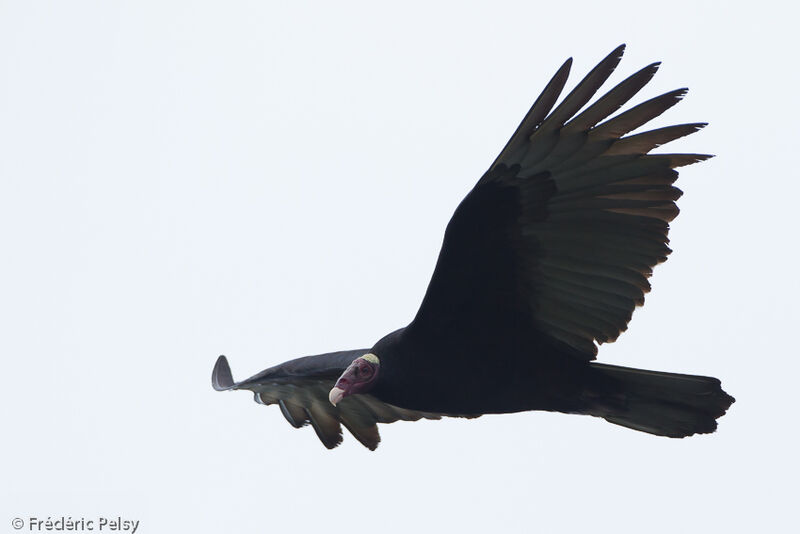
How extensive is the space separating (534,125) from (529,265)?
2.33 feet

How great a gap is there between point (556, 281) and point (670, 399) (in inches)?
33.8

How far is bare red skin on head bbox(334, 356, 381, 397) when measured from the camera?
6.16 meters

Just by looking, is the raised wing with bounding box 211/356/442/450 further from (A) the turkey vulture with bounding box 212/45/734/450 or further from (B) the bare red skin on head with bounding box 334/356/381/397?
(A) the turkey vulture with bounding box 212/45/734/450

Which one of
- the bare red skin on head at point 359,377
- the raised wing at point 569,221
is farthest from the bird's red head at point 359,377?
the raised wing at point 569,221

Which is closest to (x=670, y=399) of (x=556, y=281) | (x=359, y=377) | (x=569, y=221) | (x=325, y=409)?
(x=556, y=281)

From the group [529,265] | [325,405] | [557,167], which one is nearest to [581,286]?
[529,265]

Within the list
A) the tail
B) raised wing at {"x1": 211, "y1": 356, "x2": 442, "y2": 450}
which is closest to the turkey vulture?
the tail

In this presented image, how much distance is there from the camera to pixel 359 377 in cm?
620

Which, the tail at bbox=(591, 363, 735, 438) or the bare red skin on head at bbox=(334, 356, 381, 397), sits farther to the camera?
the bare red skin on head at bbox=(334, 356, 381, 397)

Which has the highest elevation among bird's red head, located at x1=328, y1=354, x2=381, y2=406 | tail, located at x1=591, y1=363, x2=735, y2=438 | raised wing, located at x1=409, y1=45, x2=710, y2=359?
raised wing, located at x1=409, y1=45, x2=710, y2=359

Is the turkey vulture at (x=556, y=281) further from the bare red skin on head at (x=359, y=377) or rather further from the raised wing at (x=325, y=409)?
the raised wing at (x=325, y=409)

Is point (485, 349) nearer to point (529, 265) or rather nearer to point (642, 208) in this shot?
point (529, 265)

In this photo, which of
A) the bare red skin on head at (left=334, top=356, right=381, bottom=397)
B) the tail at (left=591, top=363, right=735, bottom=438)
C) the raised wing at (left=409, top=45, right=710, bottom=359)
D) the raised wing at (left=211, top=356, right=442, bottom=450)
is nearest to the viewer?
the raised wing at (left=409, top=45, right=710, bottom=359)

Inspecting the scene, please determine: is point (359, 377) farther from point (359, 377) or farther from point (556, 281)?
point (556, 281)
